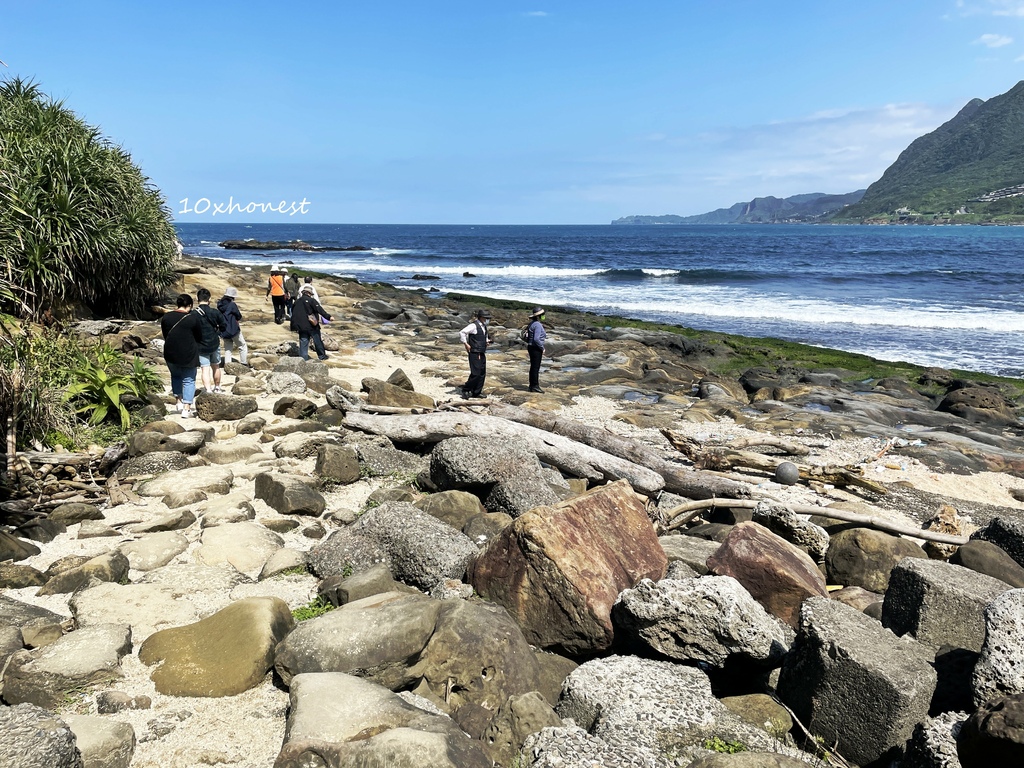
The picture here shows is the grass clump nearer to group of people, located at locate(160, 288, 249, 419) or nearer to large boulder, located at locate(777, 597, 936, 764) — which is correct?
large boulder, located at locate(777, 597, 936, 764)

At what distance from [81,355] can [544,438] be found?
6.45 meters

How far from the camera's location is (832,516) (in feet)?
23.6

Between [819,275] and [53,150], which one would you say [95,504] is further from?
[819,275]

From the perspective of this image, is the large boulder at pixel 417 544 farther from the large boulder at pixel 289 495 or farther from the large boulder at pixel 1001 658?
the large boulder at pixel 1001 658

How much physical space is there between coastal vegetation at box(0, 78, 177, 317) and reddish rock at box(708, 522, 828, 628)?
1110 cm

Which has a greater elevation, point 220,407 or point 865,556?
point 220,407

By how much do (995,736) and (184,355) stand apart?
9481 mm

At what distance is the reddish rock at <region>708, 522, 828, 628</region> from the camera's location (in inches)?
204

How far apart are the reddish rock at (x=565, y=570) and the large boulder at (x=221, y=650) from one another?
5.27 ft

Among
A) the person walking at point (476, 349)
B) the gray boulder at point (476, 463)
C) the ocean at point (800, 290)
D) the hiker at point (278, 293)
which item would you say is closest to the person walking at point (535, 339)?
the person walking at point (476, 349)

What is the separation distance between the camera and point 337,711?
3.49m

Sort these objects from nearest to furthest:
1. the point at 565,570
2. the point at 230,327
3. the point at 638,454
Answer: the point at 565,570 → the point at 638,454 → the point at 230,327

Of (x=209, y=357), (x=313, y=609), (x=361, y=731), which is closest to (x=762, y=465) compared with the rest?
(x=313, y=609)

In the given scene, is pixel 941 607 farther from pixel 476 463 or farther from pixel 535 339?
pixel 535 339
